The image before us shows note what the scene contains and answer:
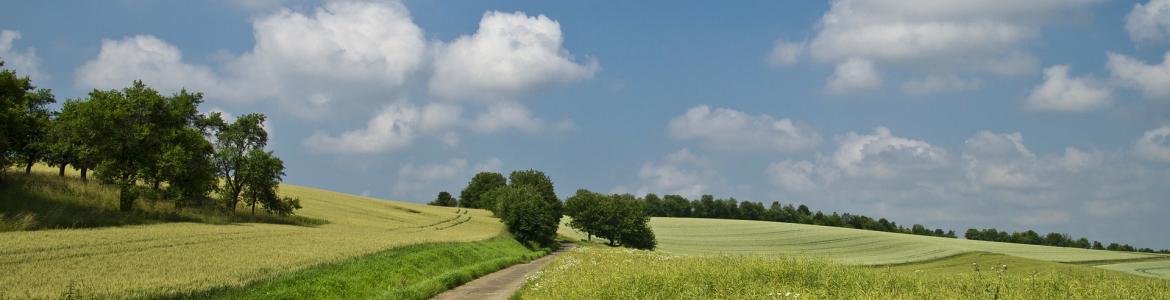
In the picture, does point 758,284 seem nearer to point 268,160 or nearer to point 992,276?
point 992,276

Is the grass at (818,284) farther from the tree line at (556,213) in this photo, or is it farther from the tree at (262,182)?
the tree line at (556,213)

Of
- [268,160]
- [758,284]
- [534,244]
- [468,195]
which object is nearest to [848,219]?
[468,195]

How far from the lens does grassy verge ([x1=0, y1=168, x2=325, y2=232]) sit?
1420 inches

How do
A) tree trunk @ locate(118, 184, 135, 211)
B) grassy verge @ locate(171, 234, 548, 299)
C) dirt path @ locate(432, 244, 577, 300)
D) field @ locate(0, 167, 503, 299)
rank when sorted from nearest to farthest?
field @ locate(0, 167, 503, 299) → grassy verge @ locate(171, 234, 548, 299) → dirt path @ locate(432, 244, 577, 300) → tree trunk @ locate(118, 184, 135, 211)

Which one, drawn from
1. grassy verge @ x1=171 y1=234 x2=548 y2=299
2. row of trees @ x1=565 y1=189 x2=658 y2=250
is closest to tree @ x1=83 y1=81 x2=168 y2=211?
grassy verge @ x1=171 y1=234 x2=548 y2=299

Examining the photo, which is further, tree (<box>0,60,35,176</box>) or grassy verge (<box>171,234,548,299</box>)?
tree (<box>0,60,35,176</box>)

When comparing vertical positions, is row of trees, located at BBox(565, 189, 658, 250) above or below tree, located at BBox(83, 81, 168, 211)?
below

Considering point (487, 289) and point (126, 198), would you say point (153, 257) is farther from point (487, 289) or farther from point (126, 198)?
point (126, 198)

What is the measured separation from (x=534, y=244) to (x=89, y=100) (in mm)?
45454

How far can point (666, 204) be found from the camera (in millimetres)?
190125

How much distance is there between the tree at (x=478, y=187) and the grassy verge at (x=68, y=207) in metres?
111

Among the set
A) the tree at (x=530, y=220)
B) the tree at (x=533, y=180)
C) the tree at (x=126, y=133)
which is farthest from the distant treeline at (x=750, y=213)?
the tree at (x=126, y=133)

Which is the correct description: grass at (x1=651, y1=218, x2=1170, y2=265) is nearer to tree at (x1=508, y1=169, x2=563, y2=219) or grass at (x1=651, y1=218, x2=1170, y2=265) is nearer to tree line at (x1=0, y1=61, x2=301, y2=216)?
tree at (x1=508, y1=169, x2=563, y2=219)

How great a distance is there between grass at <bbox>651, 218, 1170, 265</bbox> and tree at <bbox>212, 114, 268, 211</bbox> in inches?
1763
